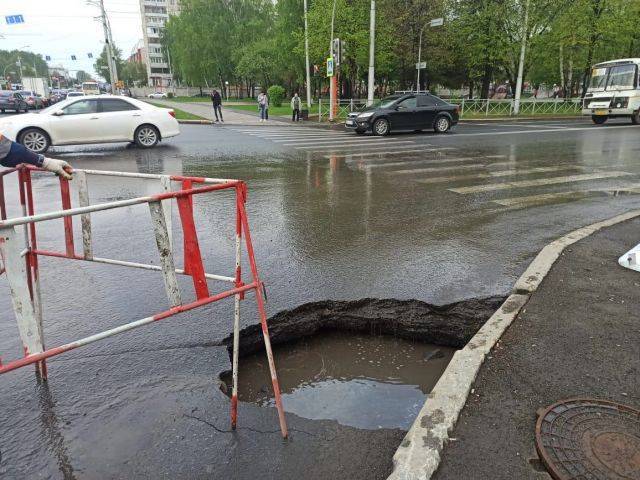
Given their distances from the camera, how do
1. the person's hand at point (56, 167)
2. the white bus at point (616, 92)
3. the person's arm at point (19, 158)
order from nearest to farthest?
the person's arm at point (19, 158) → the person's hand at point (56, 167) → the white bus at point (616, 92)

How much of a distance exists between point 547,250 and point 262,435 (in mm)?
4102

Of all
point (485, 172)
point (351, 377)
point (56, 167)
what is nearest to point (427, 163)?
point (485, 172)

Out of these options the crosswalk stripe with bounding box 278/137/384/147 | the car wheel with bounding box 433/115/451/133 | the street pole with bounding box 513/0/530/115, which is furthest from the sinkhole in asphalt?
the street pole with bounding box 513/0/530/115

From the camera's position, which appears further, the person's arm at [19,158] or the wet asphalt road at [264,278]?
the person's arm at [19,158]

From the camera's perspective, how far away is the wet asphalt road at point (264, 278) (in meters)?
2.72

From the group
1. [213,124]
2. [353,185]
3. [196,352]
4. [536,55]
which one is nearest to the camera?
[196,352]

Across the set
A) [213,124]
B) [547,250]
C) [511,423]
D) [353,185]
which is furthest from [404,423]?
[213,124]

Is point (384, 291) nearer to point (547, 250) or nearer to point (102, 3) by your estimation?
point (547, 250)

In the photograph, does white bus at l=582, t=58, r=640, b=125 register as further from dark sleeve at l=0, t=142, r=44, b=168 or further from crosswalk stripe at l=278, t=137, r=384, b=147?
dark sleeve at l=0, t=142, r=44, b=168

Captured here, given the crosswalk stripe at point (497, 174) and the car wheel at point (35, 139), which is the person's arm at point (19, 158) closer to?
the crosswalk stripe at point (497, 174)

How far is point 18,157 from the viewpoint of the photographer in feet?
11.0

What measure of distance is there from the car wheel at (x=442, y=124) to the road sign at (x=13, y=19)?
26.8m

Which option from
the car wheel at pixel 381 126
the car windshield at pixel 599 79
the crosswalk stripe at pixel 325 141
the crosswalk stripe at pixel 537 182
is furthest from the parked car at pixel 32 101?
the crosswalk stripe at pixel 537 182

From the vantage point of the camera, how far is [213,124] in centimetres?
2778
